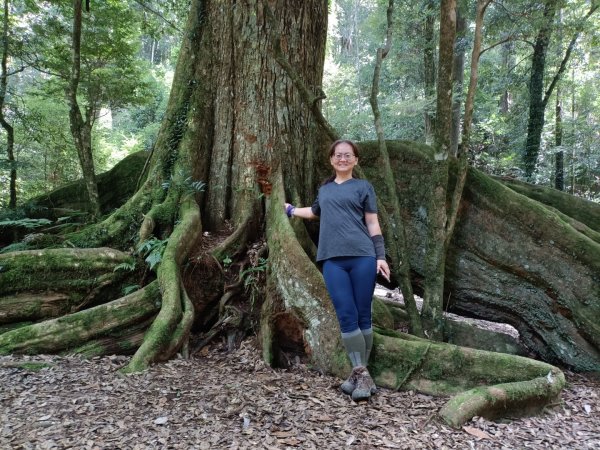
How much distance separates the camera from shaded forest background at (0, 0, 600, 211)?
8367mm

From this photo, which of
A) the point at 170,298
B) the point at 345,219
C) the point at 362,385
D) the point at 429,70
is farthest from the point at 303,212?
the point at 429,70

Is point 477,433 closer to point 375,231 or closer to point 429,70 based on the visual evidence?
point 375,231

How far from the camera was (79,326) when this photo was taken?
388cm

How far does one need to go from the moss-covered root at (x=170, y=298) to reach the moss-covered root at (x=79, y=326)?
0.24 meters

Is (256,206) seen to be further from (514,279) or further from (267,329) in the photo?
(514,279)

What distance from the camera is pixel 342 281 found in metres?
3.40

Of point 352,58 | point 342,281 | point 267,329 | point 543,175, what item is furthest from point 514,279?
point 352,58

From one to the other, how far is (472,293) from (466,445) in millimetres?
2676

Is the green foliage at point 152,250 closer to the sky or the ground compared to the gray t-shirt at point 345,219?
closer to the ground

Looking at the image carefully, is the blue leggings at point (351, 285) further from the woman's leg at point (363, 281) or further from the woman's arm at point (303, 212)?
the woman's arm at point (303, 212)

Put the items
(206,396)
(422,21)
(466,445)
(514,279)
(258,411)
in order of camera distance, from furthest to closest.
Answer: (422,21)
(514,279)
(206,396)
(258,411)
(466,445)

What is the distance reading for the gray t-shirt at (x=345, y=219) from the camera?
3.43m

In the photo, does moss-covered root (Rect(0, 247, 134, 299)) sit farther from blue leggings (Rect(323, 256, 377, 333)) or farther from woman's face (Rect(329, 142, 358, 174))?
woman's face (Rect(329, 142, 358, 174))

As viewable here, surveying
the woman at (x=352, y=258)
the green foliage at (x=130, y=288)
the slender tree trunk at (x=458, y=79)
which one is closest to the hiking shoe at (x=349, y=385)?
the woman at (x=352, y=258)
